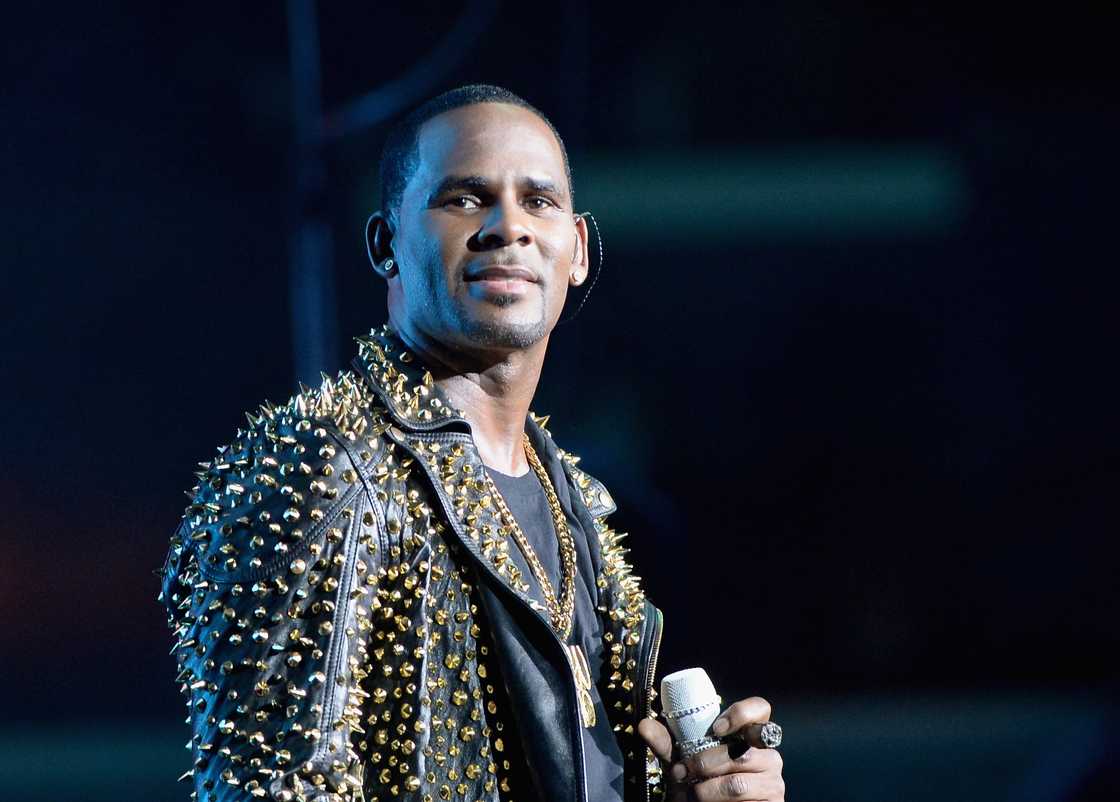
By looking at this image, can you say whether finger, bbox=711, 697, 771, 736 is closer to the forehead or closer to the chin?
the chin

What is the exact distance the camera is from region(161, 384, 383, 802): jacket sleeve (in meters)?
1.18

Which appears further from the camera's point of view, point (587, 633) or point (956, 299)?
point (956, 299)

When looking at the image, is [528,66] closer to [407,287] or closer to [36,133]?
[36,133]

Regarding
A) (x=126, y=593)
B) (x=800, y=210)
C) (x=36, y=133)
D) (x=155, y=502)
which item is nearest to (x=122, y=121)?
(x=36, y=133)

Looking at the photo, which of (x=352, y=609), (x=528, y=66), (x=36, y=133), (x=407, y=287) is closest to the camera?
(x=352, y=609)

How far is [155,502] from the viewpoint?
89.8 inches

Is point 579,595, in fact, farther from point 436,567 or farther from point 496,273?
point 496,273

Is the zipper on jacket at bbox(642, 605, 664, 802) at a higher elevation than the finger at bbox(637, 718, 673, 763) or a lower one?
higher

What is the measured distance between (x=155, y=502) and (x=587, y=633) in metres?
1.02

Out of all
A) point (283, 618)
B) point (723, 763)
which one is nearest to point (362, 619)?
point (283, 618)

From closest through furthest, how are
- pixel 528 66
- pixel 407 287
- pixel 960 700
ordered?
pixel 407 287 < pixel 528 66 < pixel 960 700

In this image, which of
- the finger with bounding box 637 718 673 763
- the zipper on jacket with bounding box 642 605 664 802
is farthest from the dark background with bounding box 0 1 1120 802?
the finger with bounding box 637 718 673 763

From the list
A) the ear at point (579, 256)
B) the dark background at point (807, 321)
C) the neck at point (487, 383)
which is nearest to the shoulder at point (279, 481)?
the neck at point (487, 383)

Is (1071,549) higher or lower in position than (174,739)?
higher
